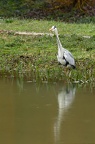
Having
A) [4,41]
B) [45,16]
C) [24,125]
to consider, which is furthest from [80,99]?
[45,16]

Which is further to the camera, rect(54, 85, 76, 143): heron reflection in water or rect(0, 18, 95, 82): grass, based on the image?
rect(0, 18, 95, 82): grass

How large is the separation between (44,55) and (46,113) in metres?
6.28

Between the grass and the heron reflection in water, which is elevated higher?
the grass

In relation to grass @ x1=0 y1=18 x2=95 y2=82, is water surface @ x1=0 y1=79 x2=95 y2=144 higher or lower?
lower

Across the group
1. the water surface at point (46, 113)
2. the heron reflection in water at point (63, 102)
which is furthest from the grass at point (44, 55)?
the heron reflection in water at point (63, 102)

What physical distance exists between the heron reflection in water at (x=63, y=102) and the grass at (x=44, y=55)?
92 cm

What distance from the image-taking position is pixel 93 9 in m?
29.1

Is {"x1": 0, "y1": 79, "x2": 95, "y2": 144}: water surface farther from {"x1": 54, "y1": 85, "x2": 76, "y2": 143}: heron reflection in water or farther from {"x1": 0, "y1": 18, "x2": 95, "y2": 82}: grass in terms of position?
{"x1": 0, "y1": 18, "x2": 95, "y2": 82}: grass

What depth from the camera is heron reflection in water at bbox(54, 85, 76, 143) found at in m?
9.20

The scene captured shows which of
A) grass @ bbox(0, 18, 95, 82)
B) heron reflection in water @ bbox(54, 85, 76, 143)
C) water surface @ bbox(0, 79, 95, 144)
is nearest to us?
water surface @ bbox(0, 79, 95, 144)

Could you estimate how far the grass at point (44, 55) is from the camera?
13.7m

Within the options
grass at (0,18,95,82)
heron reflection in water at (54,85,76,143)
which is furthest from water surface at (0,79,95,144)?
grass at (0,18,95,82)

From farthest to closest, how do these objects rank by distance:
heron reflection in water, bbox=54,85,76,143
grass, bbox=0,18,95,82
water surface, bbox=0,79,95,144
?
grass, bbox=0,18,95,82
heron reflection in water, bbox=54,85,76,143
water surface, bbox=0,79,95,144

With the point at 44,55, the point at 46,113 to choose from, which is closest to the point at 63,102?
the point at 46,113
